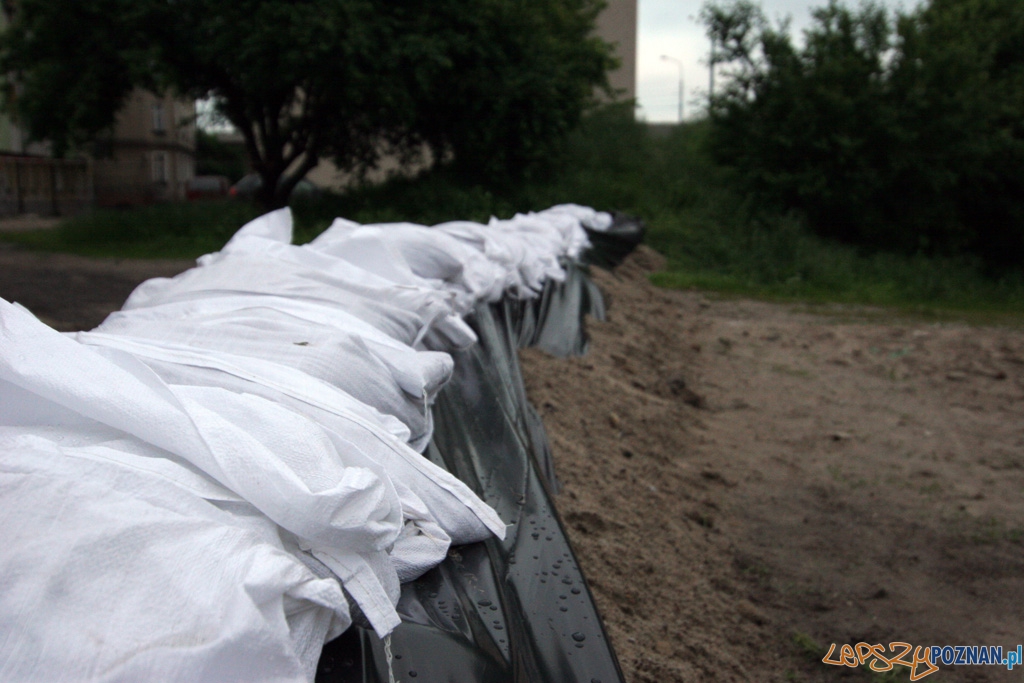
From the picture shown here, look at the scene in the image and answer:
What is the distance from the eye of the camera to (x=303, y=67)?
35.7 feet

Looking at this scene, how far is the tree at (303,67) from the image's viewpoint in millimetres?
10812

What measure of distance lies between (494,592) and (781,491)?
8.07 ft

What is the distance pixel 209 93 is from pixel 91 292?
24.0ft

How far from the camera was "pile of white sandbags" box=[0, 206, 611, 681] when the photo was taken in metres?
1.08

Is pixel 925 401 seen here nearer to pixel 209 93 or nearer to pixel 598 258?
pixel 598 258

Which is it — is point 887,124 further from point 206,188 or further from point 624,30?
point 206,188

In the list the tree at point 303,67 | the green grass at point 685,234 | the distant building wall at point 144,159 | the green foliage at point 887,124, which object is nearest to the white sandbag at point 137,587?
the green grass at point 685,234

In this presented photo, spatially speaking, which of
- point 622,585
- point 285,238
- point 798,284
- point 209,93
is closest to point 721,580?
point 622,585

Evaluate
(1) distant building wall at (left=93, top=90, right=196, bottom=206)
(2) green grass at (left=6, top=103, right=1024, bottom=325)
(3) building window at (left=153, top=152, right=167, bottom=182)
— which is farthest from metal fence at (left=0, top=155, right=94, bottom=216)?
(2) green grass at (left=6, top=103, right=1024, bottom=325)

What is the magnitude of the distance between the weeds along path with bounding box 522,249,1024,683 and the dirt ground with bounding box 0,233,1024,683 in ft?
0.04

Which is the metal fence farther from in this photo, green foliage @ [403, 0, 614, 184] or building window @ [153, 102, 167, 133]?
green foliage @ [403, 0, 614, 184]

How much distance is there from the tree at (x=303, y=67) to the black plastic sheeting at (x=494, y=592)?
8974mm

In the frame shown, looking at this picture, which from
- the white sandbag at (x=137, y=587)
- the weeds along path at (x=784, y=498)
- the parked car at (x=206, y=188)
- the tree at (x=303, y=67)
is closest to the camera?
the white sandbag at (x=137, y=587)

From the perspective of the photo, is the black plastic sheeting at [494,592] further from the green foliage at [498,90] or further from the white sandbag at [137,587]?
the green foliage at [498,90]
